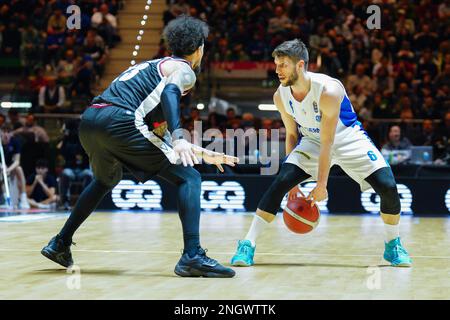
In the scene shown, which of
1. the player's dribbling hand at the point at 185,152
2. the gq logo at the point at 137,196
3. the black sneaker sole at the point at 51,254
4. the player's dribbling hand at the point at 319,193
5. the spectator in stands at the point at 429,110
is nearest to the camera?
the player's dribbling hand at the point at 185,152

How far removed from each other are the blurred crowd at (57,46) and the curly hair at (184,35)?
12.3 meters

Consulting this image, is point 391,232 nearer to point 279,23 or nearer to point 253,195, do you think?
point 253,195

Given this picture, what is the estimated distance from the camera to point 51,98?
1820 centimetres

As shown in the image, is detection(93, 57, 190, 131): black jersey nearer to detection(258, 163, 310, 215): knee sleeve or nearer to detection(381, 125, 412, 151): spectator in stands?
detection(258, 163, 310, 215): knee sleeve

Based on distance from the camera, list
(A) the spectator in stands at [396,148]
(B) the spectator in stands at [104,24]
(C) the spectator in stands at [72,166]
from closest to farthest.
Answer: (A) the spectator in stands at [396,148]
(C) the spectator in stands at [72,166]
(B) the spectator in stands at [104,24]

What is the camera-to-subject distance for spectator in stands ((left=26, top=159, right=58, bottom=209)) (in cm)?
1578

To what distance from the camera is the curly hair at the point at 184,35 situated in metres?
5.89

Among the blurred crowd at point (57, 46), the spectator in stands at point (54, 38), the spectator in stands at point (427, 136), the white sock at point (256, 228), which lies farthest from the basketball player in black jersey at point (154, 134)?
the spectator in stands at point (54, 38)

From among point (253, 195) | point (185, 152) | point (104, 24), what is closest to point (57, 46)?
point (104, 24)

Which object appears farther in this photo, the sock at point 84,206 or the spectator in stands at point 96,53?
the spectator in stands at point 96,53

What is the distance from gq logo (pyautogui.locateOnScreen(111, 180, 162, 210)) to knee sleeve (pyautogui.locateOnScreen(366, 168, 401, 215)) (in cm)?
773

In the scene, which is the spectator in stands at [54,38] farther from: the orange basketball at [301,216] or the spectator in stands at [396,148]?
the orange basketball at [301,216]
